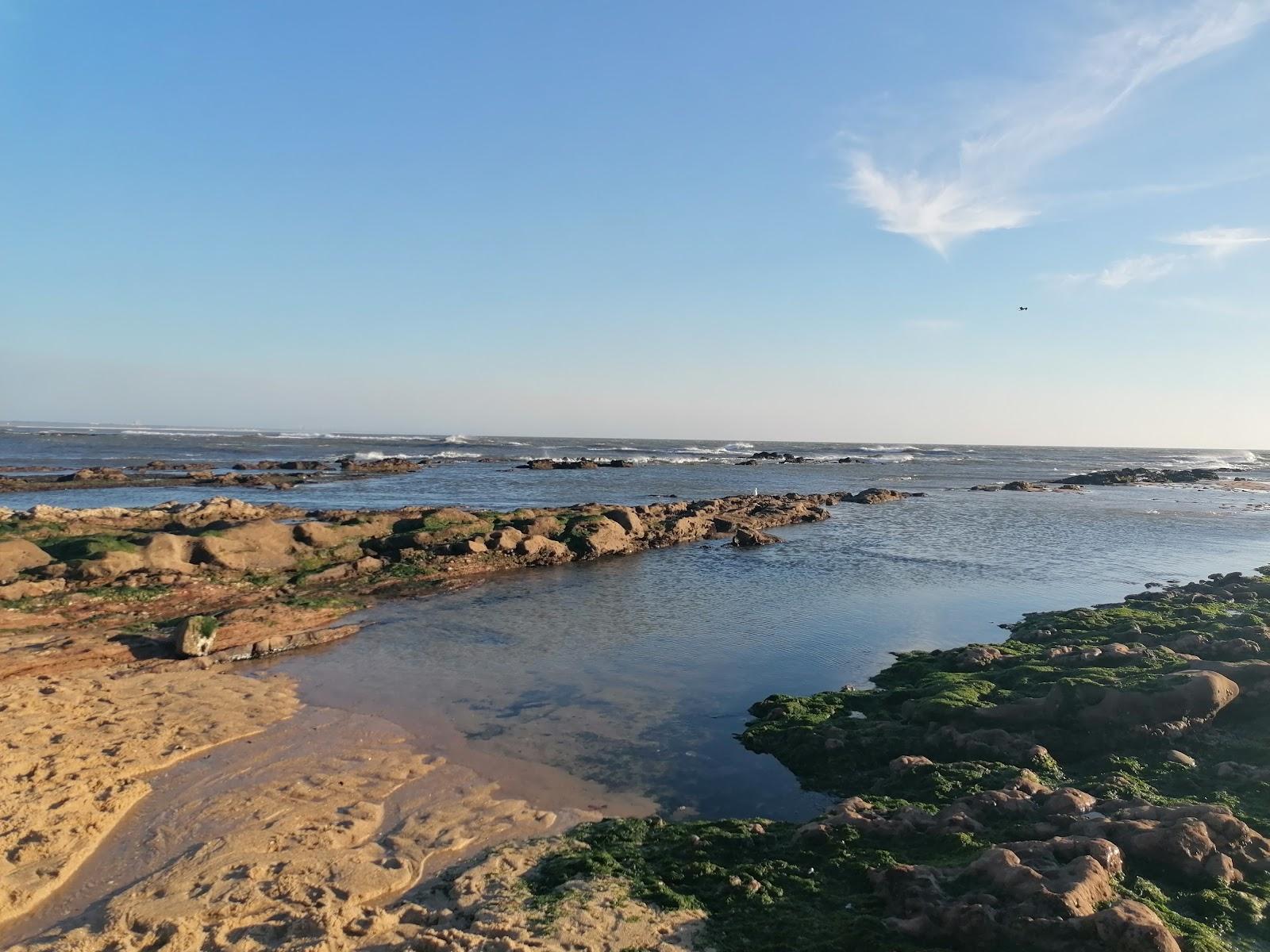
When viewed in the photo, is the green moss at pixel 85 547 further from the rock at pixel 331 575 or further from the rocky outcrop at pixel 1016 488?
the rocky outcrop at pixel 1016 488

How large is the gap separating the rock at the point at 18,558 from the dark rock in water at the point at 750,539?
21.3 meters

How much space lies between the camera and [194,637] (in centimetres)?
1352

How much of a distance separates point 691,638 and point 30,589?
14.6 m

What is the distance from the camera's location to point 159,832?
7613 millimetres

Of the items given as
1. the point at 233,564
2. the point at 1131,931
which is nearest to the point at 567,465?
the point at 233,564

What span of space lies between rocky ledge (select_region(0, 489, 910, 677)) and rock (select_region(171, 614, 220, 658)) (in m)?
0.02

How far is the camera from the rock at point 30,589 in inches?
609

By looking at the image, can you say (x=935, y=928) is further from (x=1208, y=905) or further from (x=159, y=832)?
(x=159, y=832)

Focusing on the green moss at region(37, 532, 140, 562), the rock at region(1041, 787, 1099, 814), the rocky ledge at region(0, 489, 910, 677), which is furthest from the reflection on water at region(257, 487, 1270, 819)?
the green moss at region(37, 532, 140, 562)

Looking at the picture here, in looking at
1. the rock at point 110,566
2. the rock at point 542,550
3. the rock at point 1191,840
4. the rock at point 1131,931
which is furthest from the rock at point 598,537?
the rock at point 1131,931

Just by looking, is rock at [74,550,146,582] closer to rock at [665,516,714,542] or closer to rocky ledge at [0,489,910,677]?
rocky ledge at [0,489,910,677]

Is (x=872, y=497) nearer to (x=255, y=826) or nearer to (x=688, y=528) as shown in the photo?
(x=688, y=528)

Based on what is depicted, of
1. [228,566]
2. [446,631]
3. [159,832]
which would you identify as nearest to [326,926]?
[159,832]

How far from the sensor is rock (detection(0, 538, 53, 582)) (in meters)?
16.5
